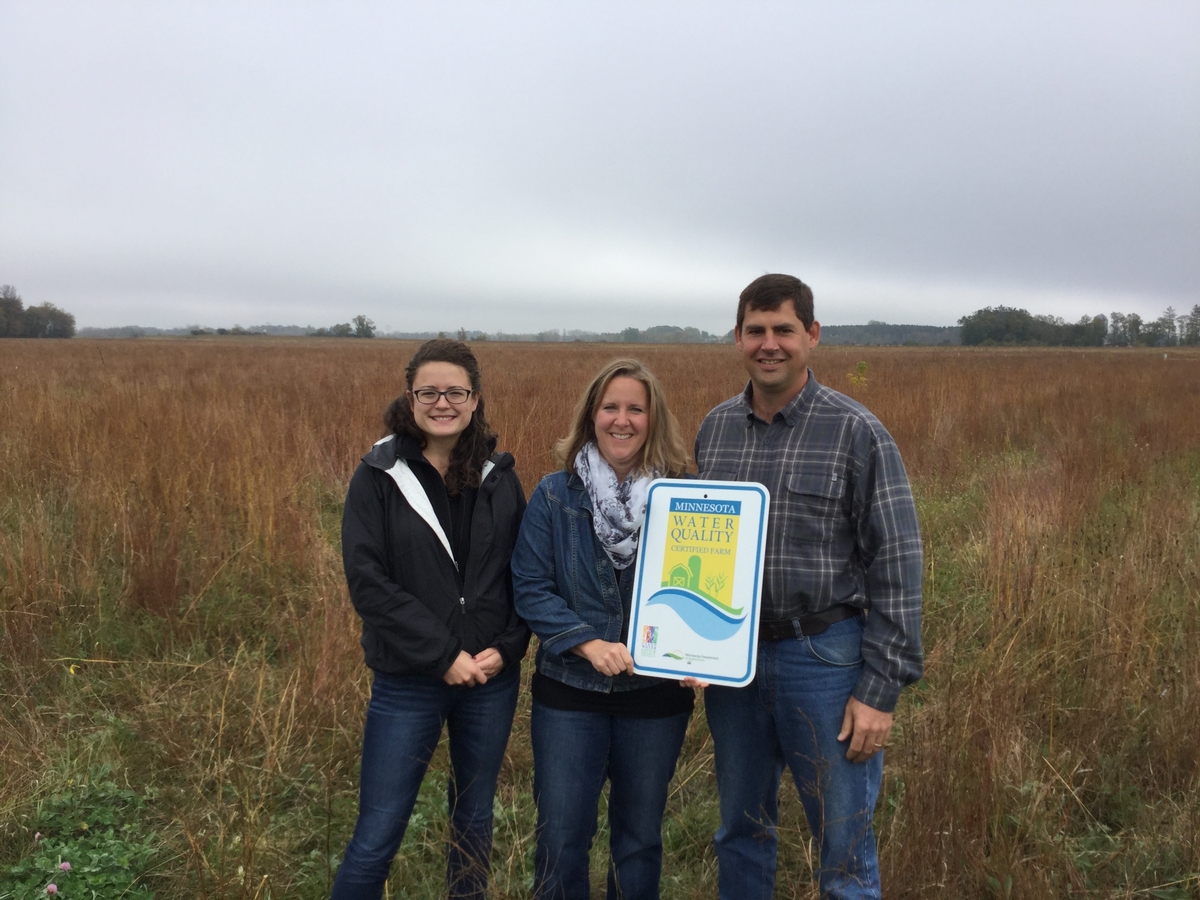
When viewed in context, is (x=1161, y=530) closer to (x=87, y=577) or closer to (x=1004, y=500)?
(x=1004, y=500)

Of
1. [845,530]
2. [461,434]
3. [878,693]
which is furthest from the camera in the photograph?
[461,434]

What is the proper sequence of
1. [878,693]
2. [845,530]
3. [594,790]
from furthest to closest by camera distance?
[594,790]
[845,530]
[878,693]

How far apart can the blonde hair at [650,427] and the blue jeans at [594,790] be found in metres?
0.71

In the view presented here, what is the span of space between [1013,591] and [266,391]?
957 cm

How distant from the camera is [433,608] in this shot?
204cm

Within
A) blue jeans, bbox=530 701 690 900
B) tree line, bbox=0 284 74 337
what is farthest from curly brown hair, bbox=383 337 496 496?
tree line, bbox=0 284 74 337

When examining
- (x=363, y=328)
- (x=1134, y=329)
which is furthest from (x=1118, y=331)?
(x=363, y=328)

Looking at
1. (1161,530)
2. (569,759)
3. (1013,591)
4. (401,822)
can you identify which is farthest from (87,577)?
(1161,530)

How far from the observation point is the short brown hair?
191 centimetres

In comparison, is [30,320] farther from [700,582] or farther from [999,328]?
[999,328]

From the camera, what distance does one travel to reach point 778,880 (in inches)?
98.1

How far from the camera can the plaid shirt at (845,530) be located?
70.7 inches

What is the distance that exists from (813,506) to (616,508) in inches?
20.4

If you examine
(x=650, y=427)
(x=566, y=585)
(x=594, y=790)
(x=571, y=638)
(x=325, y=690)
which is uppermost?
(x=650, y=427)
